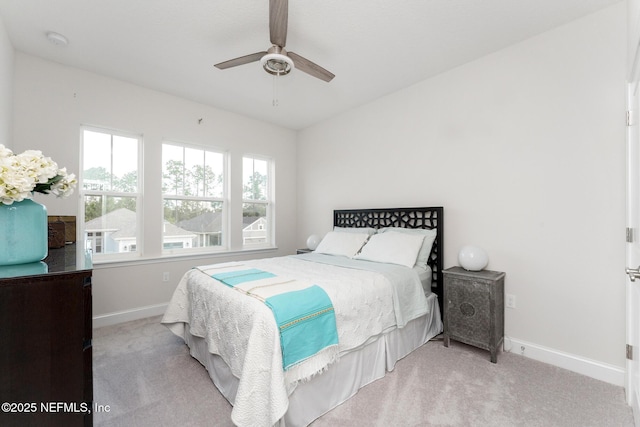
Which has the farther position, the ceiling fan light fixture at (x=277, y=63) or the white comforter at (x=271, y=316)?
the ceiling fan light fixture at (x=277, y=63)

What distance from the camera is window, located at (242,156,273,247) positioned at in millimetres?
4434

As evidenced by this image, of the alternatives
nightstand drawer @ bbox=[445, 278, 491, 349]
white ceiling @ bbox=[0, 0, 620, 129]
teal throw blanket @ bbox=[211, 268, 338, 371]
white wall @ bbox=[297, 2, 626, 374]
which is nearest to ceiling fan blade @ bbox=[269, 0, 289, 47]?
white ceiling @ bbox=[0, 0, 620, 129]

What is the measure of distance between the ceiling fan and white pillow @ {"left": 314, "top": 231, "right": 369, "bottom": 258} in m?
1.82

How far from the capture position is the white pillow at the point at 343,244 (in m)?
3.28

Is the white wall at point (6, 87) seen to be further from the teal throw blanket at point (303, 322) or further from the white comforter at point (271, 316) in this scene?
the teal throw blanket at point (303, 322)

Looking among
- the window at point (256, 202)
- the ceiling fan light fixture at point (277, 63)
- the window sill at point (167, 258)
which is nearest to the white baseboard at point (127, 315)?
the window sill at point (167, 258)

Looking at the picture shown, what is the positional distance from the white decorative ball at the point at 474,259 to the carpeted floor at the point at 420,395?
0.75 m

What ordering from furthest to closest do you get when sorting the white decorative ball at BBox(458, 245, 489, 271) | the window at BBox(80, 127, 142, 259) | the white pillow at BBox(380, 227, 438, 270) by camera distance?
the window at BBox(80, 127, 142, 259) → the white pillow at BBox(380, 227, 438, 270) → the white decorative ball at BBox(458, 245, 489, 271)

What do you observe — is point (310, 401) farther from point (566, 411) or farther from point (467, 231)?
point (467, 231)

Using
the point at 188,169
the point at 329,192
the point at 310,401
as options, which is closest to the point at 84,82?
the point at 188,169

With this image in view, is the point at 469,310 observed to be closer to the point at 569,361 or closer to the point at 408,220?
the point at 569,361

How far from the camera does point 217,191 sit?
414 cm

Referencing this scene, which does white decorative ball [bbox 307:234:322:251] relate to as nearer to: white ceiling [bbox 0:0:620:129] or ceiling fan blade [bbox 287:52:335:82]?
white ceiling [bbox 0:0:620:129]

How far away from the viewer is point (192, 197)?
3873 millimetres
